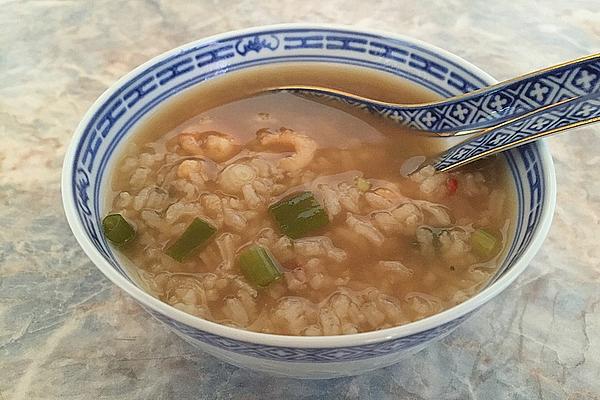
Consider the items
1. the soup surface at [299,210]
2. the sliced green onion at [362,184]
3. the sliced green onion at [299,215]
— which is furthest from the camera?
the sliced green onion at [362,184]

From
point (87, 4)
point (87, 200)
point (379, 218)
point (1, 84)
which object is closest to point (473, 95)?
point (379, 218)

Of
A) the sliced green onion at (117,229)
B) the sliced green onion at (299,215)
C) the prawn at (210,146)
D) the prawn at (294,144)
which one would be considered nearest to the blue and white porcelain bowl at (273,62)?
the sliced green onion at (117,229)

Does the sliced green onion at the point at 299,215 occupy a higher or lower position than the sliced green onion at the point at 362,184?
lower

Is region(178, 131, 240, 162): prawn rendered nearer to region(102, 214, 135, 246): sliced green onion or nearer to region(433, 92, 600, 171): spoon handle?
region(102, 214, 135, 246): sliced green onion

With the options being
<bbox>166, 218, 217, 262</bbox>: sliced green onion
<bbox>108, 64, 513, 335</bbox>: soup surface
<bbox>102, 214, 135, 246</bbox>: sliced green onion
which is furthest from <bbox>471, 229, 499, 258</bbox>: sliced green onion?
<bbox>102, 214, 135, 246</bbox>: sliced green onion

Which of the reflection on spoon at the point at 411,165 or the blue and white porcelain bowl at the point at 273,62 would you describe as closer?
the blue and white porcelain bowl at the point at 273,62

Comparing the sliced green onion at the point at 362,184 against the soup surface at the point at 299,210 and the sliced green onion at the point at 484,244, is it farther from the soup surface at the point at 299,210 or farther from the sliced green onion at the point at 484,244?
the sliced green onion at the point at 484,244

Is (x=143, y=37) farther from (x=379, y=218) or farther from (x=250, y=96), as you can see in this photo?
(x=379, y=218)
